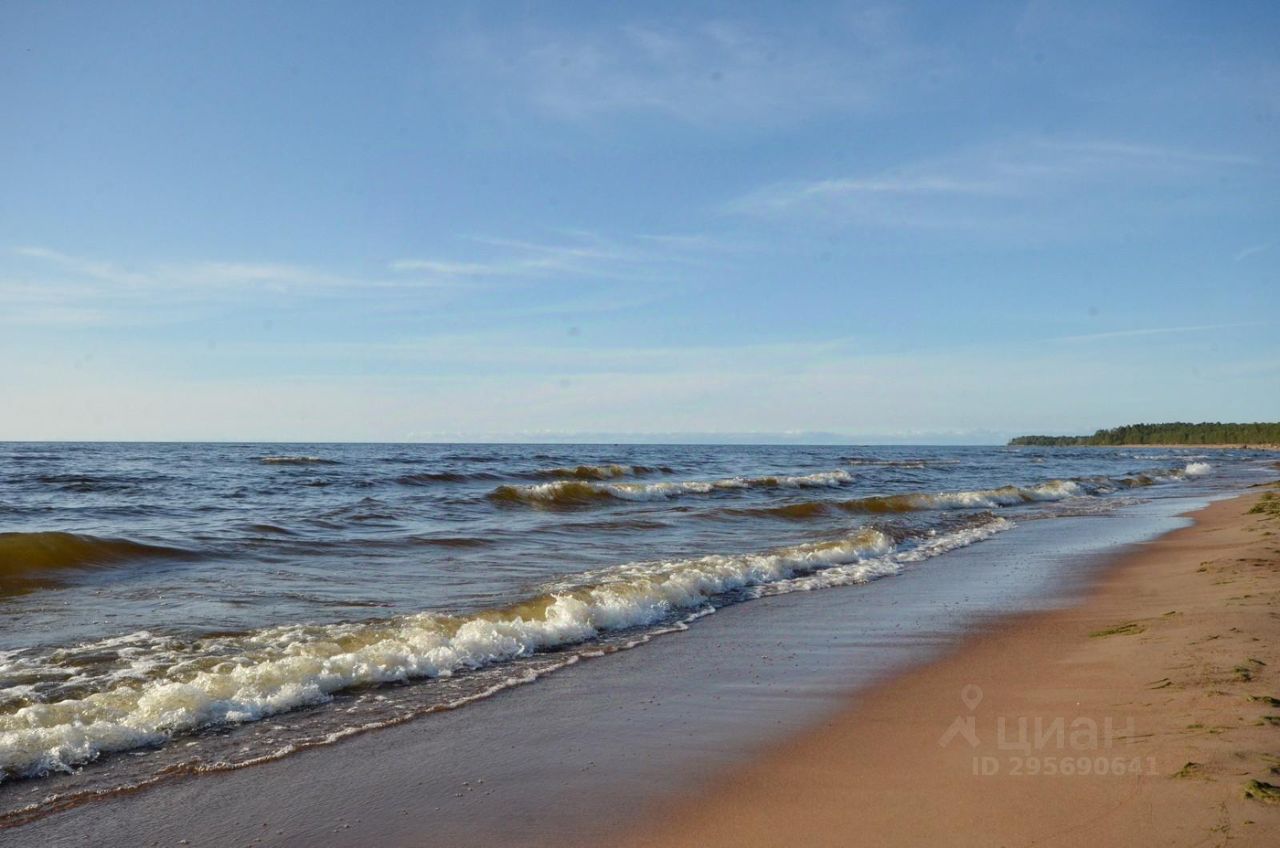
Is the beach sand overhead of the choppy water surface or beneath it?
overhead

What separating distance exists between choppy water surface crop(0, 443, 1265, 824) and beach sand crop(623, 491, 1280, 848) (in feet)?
8.41

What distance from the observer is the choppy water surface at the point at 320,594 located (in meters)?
5.11

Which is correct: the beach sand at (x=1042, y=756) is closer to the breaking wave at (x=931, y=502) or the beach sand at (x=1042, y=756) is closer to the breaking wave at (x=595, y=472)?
the breaking wave at (x=931, y=502)

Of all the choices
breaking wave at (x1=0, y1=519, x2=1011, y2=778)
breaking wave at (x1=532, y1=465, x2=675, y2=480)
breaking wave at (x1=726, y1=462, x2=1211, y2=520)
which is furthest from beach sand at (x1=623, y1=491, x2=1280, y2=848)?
breaking wave at (x1=532, y1=465, x2=675, y2=480)

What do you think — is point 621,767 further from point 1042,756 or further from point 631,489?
point 631,489

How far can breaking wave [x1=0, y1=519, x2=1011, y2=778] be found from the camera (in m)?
4.91

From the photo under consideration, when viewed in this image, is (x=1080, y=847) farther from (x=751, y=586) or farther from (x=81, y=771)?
(x=751, y=586)

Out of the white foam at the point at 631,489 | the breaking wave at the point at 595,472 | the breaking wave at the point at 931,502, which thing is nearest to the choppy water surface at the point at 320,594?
the breaking wave at the point at 931,502

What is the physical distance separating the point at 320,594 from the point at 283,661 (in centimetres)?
330

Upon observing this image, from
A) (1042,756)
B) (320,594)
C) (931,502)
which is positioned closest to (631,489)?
(931,502)

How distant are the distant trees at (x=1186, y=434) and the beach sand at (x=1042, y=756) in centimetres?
11889

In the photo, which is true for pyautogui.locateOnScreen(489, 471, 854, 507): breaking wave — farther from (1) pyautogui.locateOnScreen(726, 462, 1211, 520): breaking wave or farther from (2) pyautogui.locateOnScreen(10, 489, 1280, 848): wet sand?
(2) pyautogui.locateOnScreen(10, 489, 1280, 848): wet sand

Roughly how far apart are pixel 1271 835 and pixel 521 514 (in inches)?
716

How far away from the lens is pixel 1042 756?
14.3ft
